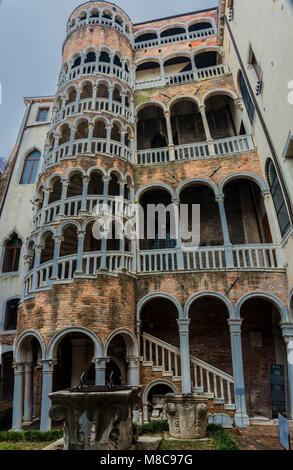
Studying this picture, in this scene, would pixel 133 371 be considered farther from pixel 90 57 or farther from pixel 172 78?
pixel 90 57

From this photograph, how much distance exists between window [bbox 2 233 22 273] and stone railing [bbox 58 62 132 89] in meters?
9.25

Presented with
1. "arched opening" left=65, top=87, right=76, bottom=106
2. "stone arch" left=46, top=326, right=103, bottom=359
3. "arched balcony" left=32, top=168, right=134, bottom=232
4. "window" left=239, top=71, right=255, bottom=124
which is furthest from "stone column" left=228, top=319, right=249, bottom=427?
"arched opening" left=65, top=87, right=76, bottom=106

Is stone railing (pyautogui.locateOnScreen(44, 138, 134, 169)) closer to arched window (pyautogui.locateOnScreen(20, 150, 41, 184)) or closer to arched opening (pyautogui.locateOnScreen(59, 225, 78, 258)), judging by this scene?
arched opening (pyautogui.locateOnScreen(59, 225, 78, 258))

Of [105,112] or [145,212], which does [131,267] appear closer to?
[145,212]

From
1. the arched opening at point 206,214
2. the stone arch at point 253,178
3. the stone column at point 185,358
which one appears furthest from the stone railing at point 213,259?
the stone arch at point 253,178

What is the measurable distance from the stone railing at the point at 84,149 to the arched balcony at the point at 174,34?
1065 cm

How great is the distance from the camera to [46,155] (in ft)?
50.2

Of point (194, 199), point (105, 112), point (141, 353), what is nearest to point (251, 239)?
point (194, 199)

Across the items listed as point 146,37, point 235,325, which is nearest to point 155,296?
point 235,325

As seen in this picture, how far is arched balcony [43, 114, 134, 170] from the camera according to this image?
14117 mm

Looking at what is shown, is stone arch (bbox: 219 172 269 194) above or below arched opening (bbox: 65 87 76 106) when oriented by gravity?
below

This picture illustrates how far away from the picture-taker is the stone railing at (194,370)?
10883 mm

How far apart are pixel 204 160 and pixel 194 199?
2.58 meters
